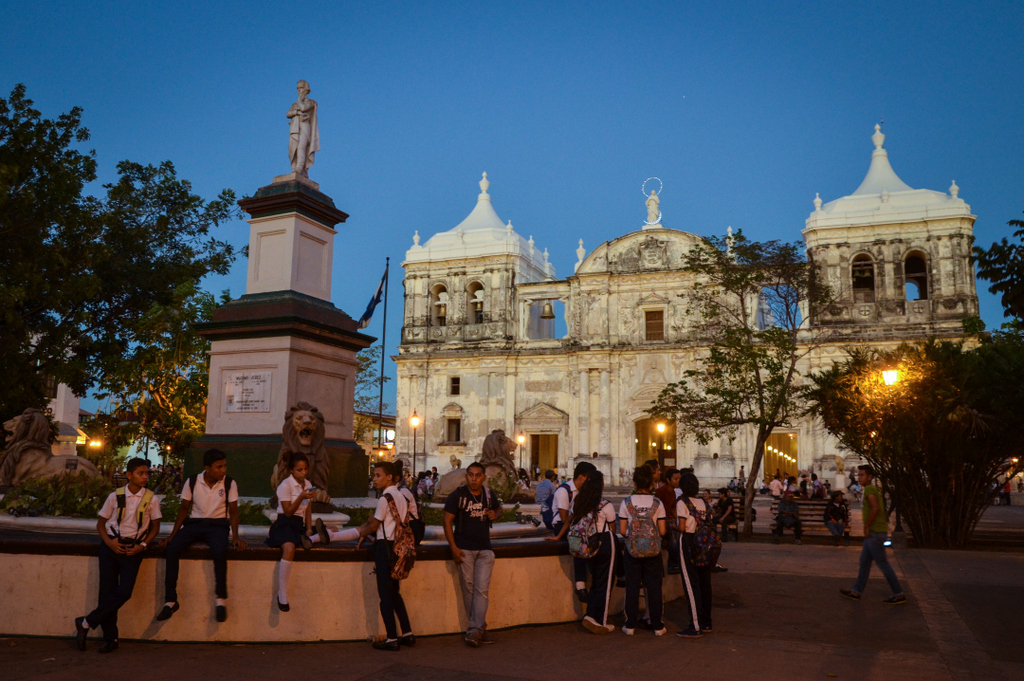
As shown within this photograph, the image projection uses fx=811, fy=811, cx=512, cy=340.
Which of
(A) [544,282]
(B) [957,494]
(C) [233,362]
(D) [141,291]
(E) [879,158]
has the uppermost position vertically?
(E) [879,158]

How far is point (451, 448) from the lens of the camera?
40969 millimetres

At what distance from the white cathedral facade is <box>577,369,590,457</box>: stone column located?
7 centimetres

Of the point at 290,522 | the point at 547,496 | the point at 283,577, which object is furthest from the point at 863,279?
the point at 283,577

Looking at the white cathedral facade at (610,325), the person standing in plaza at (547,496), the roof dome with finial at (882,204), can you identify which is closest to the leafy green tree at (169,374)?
the person standing in plaza at (547,496)

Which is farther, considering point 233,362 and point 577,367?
point 577,367

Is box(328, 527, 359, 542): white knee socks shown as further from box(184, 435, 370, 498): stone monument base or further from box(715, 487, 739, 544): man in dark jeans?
box(715, 487, 739, 544): man in dark jeans

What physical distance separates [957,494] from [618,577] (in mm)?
9426

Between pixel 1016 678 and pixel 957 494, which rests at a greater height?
pixel 957 494

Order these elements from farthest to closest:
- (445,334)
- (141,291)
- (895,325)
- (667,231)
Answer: (445,334)
(667,231)
(895,325)
(141,291)

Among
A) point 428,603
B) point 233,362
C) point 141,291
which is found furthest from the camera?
point 141,291

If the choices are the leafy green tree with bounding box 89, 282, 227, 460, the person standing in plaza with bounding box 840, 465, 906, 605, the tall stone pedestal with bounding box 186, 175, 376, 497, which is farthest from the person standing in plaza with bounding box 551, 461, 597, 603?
the leafy green tree with bounding box 89, 282, 227, 460

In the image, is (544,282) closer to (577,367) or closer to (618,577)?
(577,367)

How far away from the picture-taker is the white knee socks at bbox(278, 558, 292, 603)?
234 inches

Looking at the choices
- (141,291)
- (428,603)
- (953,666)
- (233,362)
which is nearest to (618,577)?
(428,603)
